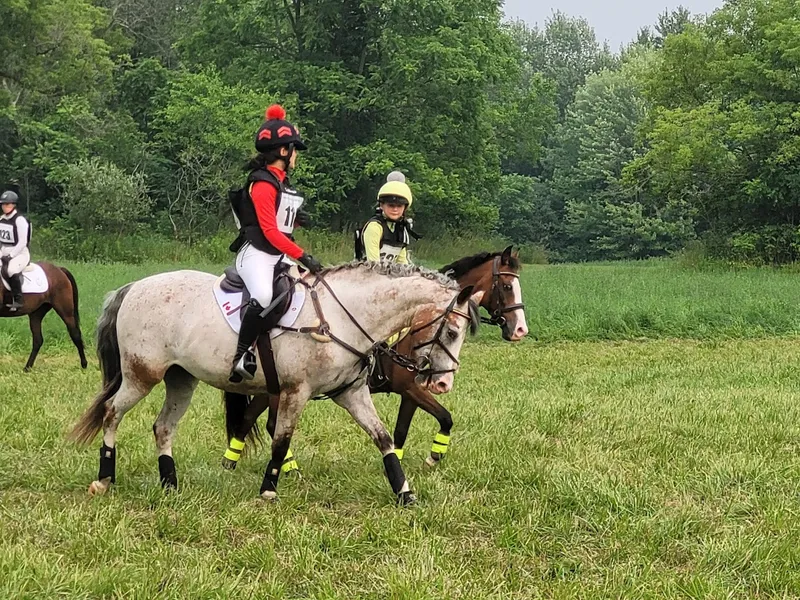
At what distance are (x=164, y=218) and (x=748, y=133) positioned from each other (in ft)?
70.3

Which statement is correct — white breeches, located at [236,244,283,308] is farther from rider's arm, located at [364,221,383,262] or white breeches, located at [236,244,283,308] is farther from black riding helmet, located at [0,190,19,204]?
black riding helmet, located at [0,190,19,204]

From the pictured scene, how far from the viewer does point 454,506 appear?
507cm

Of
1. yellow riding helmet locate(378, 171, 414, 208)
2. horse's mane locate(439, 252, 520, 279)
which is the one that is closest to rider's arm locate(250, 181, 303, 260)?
yellow riding helmet locate(378, 171, 414, 208)

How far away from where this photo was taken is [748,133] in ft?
92.1

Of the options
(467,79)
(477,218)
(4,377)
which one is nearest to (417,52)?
(467,79)

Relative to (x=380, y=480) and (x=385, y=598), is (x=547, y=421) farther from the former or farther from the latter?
(x=385, y=598)

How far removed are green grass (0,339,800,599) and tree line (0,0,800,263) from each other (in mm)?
23355

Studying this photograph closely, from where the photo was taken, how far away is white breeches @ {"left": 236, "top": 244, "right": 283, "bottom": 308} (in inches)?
212

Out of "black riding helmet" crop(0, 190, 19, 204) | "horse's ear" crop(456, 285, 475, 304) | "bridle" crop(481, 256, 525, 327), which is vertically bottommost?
"black riding helmet" crop(0, 190, 19, 204)

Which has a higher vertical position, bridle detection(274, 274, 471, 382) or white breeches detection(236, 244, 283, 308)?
white breeches detection(236, 244, 283, 308)

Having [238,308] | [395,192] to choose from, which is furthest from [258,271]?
[395,192]

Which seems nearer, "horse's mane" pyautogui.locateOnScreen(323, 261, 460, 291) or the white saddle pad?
"horse's mane" pyautogui.locateOnScreen(323, 261, 460, 291)

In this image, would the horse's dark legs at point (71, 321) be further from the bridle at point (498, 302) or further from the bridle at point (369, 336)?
the bridle at point (369, 336)

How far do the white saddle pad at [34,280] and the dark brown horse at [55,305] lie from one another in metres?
0.07
